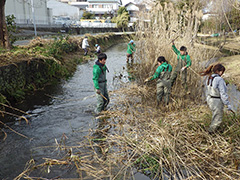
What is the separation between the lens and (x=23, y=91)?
7.79m

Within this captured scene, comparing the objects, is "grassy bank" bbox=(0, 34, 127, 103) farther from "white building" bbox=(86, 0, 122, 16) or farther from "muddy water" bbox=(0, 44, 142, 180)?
"white building" bbox=(86, 0, 122, 16)

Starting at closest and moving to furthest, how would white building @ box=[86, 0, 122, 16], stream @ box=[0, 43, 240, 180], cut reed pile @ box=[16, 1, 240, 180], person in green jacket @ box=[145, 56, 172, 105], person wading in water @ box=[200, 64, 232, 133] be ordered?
cut reed pile @ box=[16, 1, 240, 180] → person wading in water @ box=[200, 64, 232, 133] → stream @ box=[0, 43, 240, 180] → person in green jacket @ box=[145, 56, 172, 105] → white building @ box=[86, 0, 122, 16]

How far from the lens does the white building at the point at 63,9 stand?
60.6 meters

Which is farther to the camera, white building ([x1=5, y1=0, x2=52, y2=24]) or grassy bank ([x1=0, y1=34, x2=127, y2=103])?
white building ([x1=5, y1=0, x2=52, y2=24])

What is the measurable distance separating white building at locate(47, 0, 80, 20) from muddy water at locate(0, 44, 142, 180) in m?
56.6

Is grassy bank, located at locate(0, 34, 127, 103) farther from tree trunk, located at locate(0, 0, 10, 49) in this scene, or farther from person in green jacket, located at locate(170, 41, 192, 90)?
person in green jacket, located at locate(170, 41, 192, 90)

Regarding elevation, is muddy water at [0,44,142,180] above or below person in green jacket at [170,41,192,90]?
below

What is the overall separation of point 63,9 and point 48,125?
6182cm

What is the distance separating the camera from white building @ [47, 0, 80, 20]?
60.6 m

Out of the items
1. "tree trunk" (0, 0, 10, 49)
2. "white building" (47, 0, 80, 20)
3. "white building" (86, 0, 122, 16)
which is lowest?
"tree trunk" (0, 0, 10, 49)

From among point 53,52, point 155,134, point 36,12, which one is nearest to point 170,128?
point 155,134

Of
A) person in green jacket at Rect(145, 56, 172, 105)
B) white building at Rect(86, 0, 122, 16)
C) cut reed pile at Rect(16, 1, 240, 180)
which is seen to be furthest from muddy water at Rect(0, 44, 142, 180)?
white building at Rect(86, 0, 122, 16)

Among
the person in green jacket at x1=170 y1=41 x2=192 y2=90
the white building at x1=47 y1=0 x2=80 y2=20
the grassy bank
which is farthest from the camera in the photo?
the white building at x1=47 y1=0 x2=80 y2=20

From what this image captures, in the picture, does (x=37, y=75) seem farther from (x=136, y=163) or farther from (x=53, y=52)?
(x=136, y=163)
